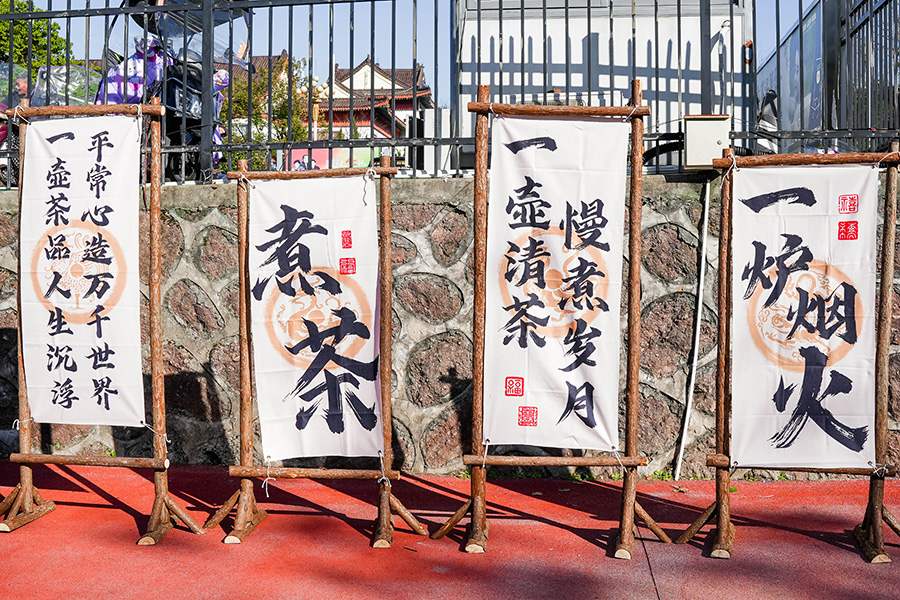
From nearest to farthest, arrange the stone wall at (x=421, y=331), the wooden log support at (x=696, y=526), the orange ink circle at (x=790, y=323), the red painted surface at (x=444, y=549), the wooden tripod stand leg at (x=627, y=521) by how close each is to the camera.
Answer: the red painted surface at (x=444, y=549) < the wooden tripod stand leg at (x=627, y=521) < the orange ink circle at (x=790, y=323) < the wooden log support at (x=696, y=526) < the stone wall at (x=421, y=331)

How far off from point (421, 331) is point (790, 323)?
2.78m

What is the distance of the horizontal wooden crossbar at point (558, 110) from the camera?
469 cm

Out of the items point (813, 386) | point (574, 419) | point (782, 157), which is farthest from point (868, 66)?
point (574, 419)

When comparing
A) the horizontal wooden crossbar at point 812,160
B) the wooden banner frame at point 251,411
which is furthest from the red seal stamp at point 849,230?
the wooden banner frame at point 251,411

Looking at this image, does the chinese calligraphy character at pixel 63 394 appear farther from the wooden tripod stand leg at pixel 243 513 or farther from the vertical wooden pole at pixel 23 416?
the wooden tripod stand leg at pixel 243 513

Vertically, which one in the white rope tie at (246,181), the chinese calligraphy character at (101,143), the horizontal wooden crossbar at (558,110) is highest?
the horizontal wooden crossbar at (558,110)

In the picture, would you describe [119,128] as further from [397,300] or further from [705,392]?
[705,392]

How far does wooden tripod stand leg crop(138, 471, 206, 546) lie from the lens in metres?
4.89

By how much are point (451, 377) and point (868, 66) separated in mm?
4765

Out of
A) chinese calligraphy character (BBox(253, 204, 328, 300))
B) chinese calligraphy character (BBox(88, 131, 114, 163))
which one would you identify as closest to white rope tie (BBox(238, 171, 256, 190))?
chinese calligraphy character (BBox(253, 204, 328, 300))

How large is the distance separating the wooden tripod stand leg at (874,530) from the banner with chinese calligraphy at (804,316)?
0.19 meters

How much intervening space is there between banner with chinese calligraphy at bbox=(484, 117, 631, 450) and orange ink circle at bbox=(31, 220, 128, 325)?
7.84ft

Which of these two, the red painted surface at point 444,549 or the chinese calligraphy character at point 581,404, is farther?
the chinese calligraphy character at point 581,404

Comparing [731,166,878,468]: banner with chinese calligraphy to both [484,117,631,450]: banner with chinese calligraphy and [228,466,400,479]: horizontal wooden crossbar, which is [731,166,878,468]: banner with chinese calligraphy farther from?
[228,466,400,479]: horizontal wooden crossbar
